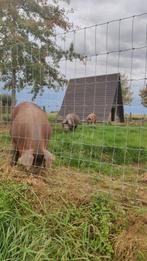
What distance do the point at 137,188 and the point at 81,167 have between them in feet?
5.54

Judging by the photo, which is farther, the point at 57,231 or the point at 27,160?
the point at 27,160

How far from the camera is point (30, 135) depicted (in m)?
5.10

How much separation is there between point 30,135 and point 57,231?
219 cm

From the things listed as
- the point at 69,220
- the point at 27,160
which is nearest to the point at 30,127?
the point at 27,160

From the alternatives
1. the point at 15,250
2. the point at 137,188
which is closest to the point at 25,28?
the point at 137,188

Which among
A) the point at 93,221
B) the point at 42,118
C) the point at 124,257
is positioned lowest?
the point at 124,257

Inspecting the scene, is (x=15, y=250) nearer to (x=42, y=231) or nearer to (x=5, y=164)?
(x=42, y=231)

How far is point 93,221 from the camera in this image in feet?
10.4

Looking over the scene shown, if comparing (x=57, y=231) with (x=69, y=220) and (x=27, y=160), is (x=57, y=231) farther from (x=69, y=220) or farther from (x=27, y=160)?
(x=27, y=160)

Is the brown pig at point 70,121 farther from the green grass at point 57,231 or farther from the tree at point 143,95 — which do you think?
the green grass at point 57,231

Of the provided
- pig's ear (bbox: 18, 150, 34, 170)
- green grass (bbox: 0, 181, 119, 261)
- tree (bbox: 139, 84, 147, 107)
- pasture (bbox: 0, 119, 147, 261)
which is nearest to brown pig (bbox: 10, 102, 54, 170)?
pig's ear (bbox: 18, 150, 34, 170)

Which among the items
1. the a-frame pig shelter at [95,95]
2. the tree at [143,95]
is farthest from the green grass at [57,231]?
the a-frame pig shelter at [95,95]

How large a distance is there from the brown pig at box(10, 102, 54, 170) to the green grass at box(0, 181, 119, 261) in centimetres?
112

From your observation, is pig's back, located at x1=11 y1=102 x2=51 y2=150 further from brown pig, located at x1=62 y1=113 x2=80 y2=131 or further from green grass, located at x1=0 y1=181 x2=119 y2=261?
brown pig, located at x1=62 y1=113 x2=80 y2=131
